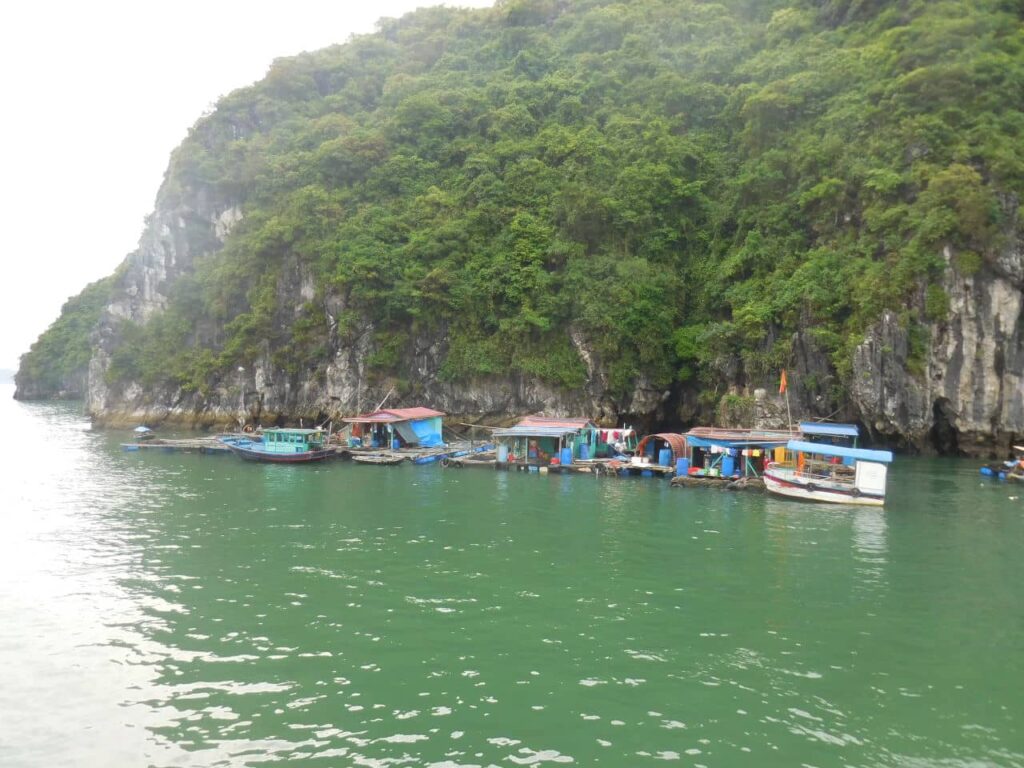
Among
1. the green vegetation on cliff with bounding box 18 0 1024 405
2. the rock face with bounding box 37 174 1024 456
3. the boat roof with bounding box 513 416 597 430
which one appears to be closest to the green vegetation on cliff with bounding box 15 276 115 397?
the rock face with bounding box 37 174 1024 456

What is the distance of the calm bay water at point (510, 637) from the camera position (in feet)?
25.6

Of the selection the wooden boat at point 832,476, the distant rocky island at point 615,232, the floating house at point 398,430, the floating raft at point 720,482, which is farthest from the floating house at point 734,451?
the floating house at point 398,430

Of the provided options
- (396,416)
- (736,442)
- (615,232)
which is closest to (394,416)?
(396,416)

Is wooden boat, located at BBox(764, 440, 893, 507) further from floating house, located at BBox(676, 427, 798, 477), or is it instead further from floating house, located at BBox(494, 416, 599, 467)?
floating house, located at BBox(494, 416, 599, 467)

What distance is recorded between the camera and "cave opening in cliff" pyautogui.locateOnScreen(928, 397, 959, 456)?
31305 mm

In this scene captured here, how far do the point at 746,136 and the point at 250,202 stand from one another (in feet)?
130

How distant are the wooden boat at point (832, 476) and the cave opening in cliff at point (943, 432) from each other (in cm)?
1006

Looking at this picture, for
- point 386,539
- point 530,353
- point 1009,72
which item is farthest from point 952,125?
point 386,539

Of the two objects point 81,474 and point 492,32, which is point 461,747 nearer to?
point 81,474

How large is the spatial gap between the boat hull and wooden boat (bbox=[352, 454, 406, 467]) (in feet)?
59.6

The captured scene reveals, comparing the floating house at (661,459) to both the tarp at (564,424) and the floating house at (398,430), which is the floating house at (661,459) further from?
the floating house at (398,430)

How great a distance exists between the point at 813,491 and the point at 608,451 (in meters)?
11.8

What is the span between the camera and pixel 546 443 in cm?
3316

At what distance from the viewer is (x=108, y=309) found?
56281 mm
